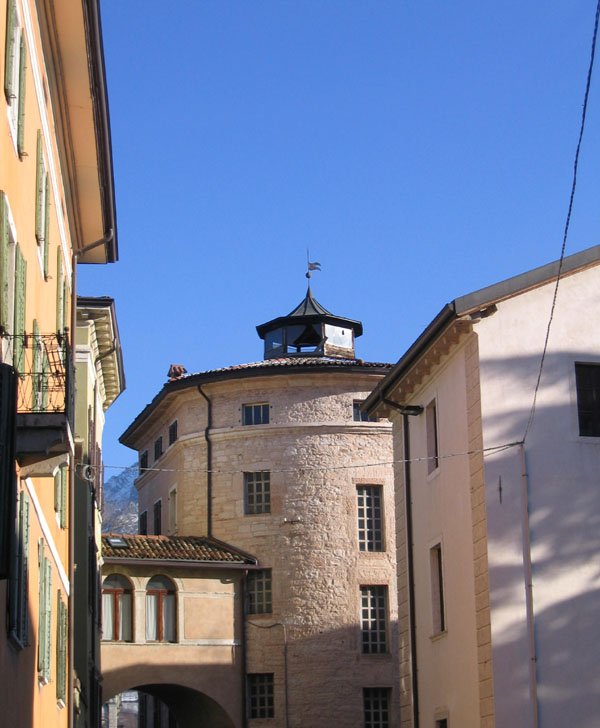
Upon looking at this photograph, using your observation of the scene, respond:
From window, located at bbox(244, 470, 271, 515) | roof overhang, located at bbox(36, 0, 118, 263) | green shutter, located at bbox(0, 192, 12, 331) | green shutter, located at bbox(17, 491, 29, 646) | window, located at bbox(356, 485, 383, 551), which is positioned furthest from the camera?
window, located at bbox(244, 470, 271, 515)

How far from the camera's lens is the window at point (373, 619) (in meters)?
39.2

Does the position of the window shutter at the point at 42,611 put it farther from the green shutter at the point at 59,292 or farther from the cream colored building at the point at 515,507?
the cream colored building at the point at 515,507

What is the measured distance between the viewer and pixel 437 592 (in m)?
25.5

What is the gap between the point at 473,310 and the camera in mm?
23234

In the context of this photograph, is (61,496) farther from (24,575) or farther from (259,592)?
A: (259,592)

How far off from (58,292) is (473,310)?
8.16 m

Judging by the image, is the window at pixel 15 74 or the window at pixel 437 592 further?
the window at pixel 437 592

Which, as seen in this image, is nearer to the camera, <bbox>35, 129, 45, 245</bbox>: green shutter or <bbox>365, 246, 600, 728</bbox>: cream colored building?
<bbox>35, 129, 45, 245</bbox>: green shutter

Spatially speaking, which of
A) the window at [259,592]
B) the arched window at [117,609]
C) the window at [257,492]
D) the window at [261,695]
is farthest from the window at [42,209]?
the window at [257,492]

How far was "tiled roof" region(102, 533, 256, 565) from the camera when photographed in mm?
37844

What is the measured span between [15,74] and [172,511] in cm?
3245

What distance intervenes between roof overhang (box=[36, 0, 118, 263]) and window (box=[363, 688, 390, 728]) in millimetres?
20460

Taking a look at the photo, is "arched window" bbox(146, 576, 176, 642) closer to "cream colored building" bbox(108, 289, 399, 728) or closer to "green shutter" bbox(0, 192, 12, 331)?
"cream colored building" bbox(108, 289, 399, 728)

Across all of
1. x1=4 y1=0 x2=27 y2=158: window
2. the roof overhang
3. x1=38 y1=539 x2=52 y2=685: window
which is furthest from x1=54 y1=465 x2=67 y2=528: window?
x1=4 y1=0 x2=27 y2=158: window
